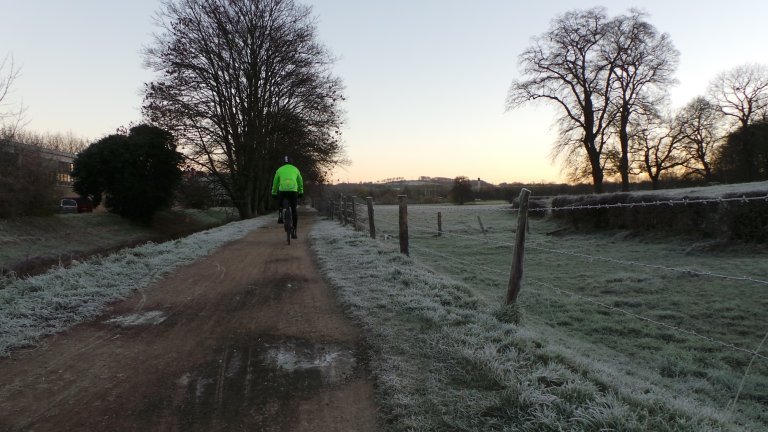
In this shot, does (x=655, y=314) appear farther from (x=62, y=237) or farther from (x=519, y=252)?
(x=62, y=237)

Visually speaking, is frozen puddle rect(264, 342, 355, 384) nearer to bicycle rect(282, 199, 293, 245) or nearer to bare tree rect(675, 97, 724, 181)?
bicycle rect(282, 199, 293, 245)

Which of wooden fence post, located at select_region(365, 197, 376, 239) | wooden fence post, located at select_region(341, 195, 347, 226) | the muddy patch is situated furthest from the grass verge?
wooden fence post, located at select_region(341, 195, 347, 226)

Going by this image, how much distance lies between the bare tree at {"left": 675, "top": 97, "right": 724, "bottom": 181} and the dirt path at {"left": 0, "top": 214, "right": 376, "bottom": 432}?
46505mm

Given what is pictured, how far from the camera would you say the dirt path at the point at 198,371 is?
2.76m

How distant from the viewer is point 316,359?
3697 mm

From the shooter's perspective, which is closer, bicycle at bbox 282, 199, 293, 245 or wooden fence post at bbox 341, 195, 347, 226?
bicycle at bbox 282, 199, 293, 245

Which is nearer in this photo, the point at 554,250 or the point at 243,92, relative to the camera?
the point at 554,250

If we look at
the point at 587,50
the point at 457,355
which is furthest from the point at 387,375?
the point at 587,50

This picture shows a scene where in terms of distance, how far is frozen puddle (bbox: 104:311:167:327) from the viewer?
465 cm

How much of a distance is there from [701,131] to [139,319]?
49728mm

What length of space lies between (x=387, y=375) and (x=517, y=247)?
2.58 meters

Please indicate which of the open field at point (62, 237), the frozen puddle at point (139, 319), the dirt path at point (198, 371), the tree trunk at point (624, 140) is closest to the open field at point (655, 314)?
the dirt path at point (198, 371)

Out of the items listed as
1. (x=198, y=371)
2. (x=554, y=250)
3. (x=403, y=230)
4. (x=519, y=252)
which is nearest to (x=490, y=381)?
(x=198, y=371)

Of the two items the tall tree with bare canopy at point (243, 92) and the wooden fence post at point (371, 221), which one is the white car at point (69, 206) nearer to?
the tall tree with bare canopy at point (243, 92)
